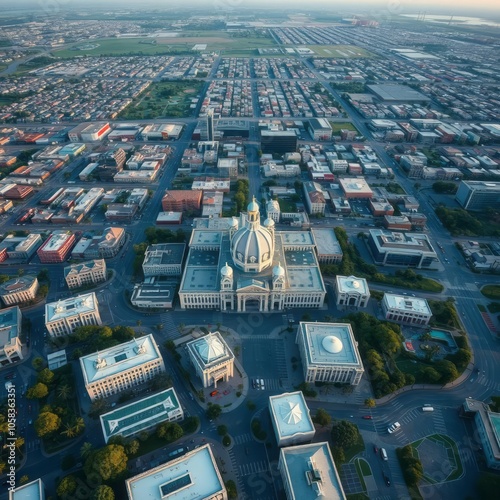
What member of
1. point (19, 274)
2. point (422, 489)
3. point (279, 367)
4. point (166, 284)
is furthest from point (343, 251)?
point (19, 274)

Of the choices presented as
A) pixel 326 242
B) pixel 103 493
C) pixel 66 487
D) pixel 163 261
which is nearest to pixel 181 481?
pixel 103 493

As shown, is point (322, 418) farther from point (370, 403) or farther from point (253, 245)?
Answer: point (253, 245)

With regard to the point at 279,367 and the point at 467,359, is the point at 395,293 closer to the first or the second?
the point at 467,359

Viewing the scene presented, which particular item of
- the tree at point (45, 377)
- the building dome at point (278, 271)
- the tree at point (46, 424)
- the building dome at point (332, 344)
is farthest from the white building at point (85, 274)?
the building dome at point (332, 344)

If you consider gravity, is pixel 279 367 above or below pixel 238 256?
below

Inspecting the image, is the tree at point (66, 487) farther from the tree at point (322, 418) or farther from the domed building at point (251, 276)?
the domed building at point (251, 276)

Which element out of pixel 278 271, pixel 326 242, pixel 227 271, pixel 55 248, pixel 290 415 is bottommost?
pixel 55 248
